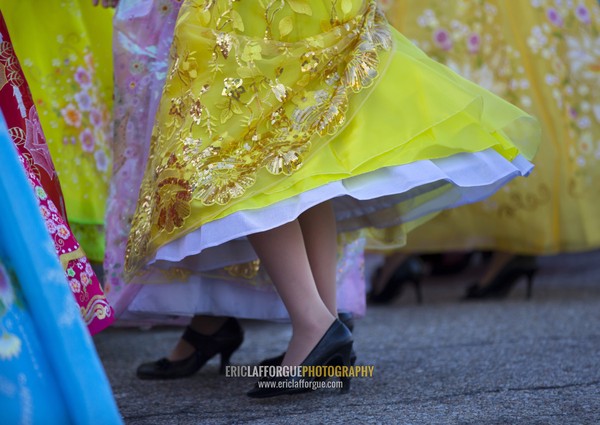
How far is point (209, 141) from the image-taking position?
1530mm

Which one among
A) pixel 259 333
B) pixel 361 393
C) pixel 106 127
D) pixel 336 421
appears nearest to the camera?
pixel 336 421

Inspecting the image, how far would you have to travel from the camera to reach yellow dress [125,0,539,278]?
1.50 metres

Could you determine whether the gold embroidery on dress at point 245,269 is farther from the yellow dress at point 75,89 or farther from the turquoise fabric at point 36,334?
the turquoise fabric at point 36,334

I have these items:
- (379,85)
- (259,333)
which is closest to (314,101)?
(379,85)

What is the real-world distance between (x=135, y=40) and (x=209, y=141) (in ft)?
1.49

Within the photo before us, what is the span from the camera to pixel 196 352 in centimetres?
193

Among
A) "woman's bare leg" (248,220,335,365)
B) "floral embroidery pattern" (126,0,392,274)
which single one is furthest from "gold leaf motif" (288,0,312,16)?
"woman's bare leg" (248,220,335,365)

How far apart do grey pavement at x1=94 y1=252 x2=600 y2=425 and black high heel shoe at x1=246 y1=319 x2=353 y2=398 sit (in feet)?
0.10

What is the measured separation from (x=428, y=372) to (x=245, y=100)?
67 centimetres

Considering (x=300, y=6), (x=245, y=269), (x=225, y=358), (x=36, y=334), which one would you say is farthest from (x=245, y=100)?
(x=225, y=358)

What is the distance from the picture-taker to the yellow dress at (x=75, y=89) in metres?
2.09

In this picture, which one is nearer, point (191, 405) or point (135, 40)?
→ point (191, 405)

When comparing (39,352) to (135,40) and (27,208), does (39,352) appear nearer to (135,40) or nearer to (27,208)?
(27,208)

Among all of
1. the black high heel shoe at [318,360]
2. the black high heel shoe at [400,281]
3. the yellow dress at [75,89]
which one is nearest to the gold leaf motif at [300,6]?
the black high heel shoe at [318,360]
